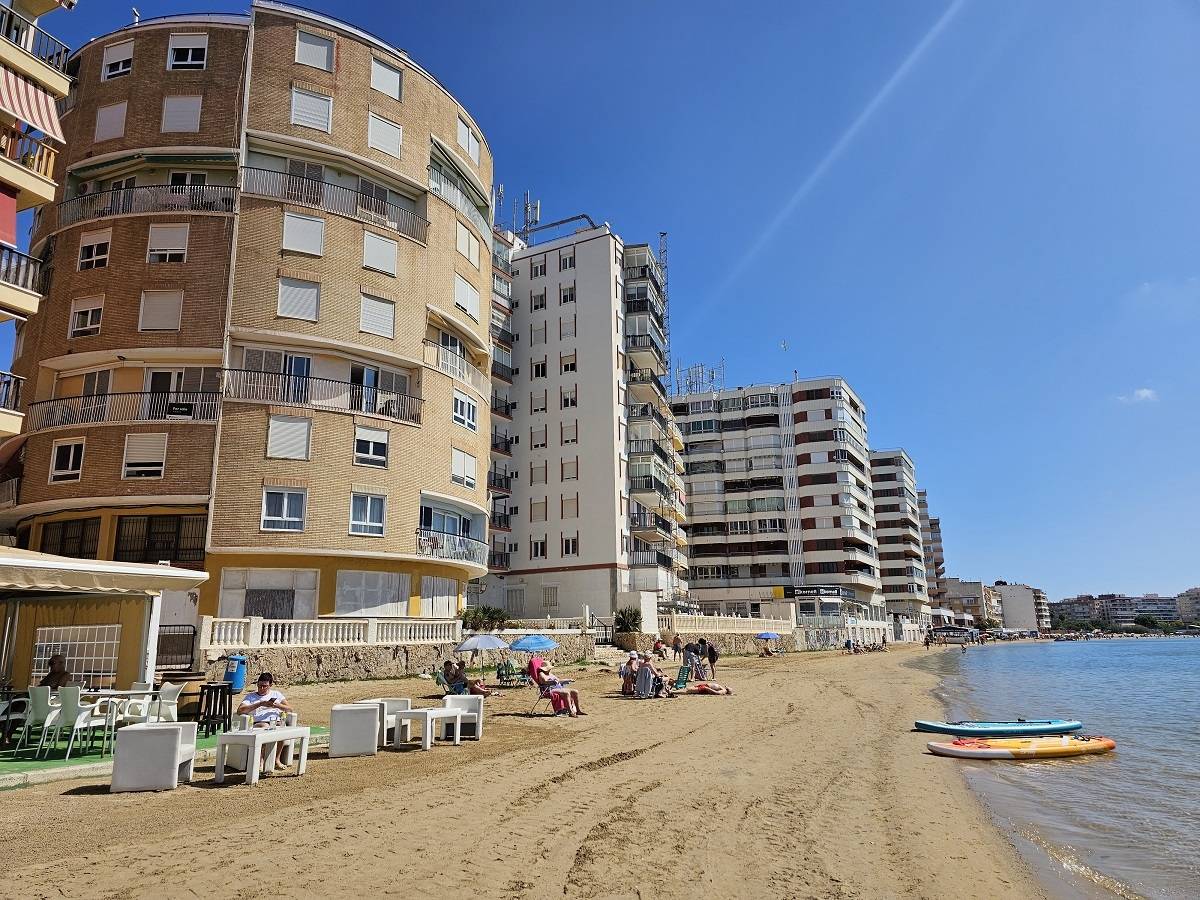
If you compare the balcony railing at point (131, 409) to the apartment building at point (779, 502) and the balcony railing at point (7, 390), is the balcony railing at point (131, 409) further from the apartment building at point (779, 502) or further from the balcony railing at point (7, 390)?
the apartment building at point (779, 502)

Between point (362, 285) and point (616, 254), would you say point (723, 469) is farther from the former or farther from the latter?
point (362, 285)

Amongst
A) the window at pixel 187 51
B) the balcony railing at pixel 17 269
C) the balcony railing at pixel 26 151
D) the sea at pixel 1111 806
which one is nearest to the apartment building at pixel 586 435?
the sea at pixel 1111 806

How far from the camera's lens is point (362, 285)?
32312 mm

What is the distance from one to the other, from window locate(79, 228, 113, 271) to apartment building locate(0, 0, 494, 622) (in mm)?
114

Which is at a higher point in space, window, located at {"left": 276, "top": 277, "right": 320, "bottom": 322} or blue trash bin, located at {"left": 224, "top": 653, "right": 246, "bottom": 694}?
window, located at {"left": 276, "top": 277, "right": 320, "bottom": 322}

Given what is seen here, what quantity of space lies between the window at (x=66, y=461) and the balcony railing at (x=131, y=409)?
0.78 m

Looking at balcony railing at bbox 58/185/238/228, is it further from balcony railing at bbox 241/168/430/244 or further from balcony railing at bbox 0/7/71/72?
balcony railing at bbox 0/7/71/72

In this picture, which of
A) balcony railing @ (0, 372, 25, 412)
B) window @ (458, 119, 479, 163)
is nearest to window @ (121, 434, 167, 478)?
balcony railing @ (0, 372, 25, 412)

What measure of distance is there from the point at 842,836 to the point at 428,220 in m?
32.1

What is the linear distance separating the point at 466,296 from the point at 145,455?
623 inches

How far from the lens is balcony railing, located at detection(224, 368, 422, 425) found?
29.6 m

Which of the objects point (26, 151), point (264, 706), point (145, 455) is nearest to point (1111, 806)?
point (264, 706)

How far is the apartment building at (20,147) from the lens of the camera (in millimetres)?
20375

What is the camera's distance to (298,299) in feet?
102
